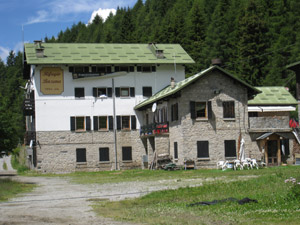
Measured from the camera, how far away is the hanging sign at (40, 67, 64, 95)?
46.2m

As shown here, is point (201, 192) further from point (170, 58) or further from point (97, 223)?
point (170, 58)

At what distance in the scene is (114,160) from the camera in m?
47.5

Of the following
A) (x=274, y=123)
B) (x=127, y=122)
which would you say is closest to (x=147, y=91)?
(x=127, y=122)

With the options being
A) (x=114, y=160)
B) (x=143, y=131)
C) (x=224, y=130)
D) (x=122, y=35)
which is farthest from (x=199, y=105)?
(x=122, y=35)

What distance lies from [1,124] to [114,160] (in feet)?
43.8

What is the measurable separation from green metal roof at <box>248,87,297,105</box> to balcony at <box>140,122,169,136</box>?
830cm

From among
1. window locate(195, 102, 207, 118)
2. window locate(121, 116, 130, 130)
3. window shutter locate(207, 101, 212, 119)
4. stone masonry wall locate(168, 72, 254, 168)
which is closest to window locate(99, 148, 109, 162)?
window locate(121, 116, 130, 130)

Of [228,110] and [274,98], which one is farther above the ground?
[274,98]

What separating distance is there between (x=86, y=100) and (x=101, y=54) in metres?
4.92

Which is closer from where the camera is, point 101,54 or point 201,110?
point 201,110

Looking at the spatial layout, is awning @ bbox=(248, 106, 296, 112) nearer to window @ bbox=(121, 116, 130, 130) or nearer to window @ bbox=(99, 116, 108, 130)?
window @ bbox=(121, 116, 130, 130)

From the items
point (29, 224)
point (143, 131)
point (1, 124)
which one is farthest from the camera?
point (143, 131)

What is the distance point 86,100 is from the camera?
47125mm

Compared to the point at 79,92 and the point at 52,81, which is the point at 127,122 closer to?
the point at 79,92
